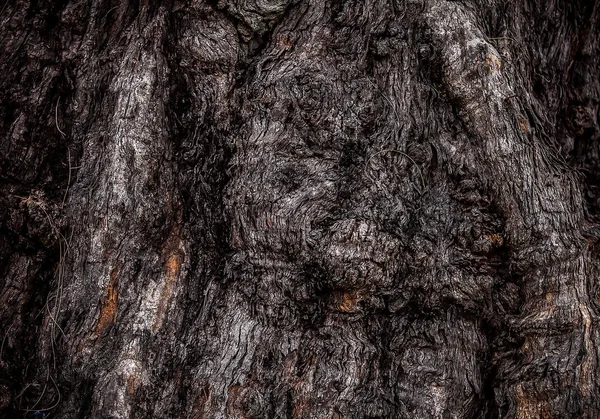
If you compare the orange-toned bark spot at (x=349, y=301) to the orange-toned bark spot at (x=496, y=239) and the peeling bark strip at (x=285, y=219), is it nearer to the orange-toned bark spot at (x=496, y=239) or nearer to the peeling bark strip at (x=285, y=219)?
the peeling bark strip at (x=285, y=219)

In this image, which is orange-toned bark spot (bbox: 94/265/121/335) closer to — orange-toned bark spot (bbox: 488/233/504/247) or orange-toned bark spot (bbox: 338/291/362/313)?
orange-toned bark spot (bbox: 338/291/362/313)

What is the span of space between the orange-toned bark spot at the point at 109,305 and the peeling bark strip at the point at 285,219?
0.01 meters

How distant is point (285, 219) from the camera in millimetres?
2705

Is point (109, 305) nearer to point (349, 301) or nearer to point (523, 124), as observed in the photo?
point (349, 301)

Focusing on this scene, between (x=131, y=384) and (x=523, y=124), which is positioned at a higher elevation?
(x=523, y=124)

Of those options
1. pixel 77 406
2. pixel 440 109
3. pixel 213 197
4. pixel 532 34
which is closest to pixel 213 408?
pixel 77 406

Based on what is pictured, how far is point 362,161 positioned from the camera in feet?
9.23

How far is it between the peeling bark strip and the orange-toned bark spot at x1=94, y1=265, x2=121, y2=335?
0.01 m

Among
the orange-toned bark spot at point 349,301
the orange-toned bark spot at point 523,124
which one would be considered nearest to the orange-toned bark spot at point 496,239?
the orange-toned bark spot at point 523,124

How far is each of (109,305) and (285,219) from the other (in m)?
0.92

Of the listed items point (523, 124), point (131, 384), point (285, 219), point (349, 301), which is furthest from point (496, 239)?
point (131, 384)

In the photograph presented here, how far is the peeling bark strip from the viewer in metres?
2.66

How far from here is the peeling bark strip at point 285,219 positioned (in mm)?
2664

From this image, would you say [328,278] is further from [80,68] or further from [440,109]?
A: [80,68]
